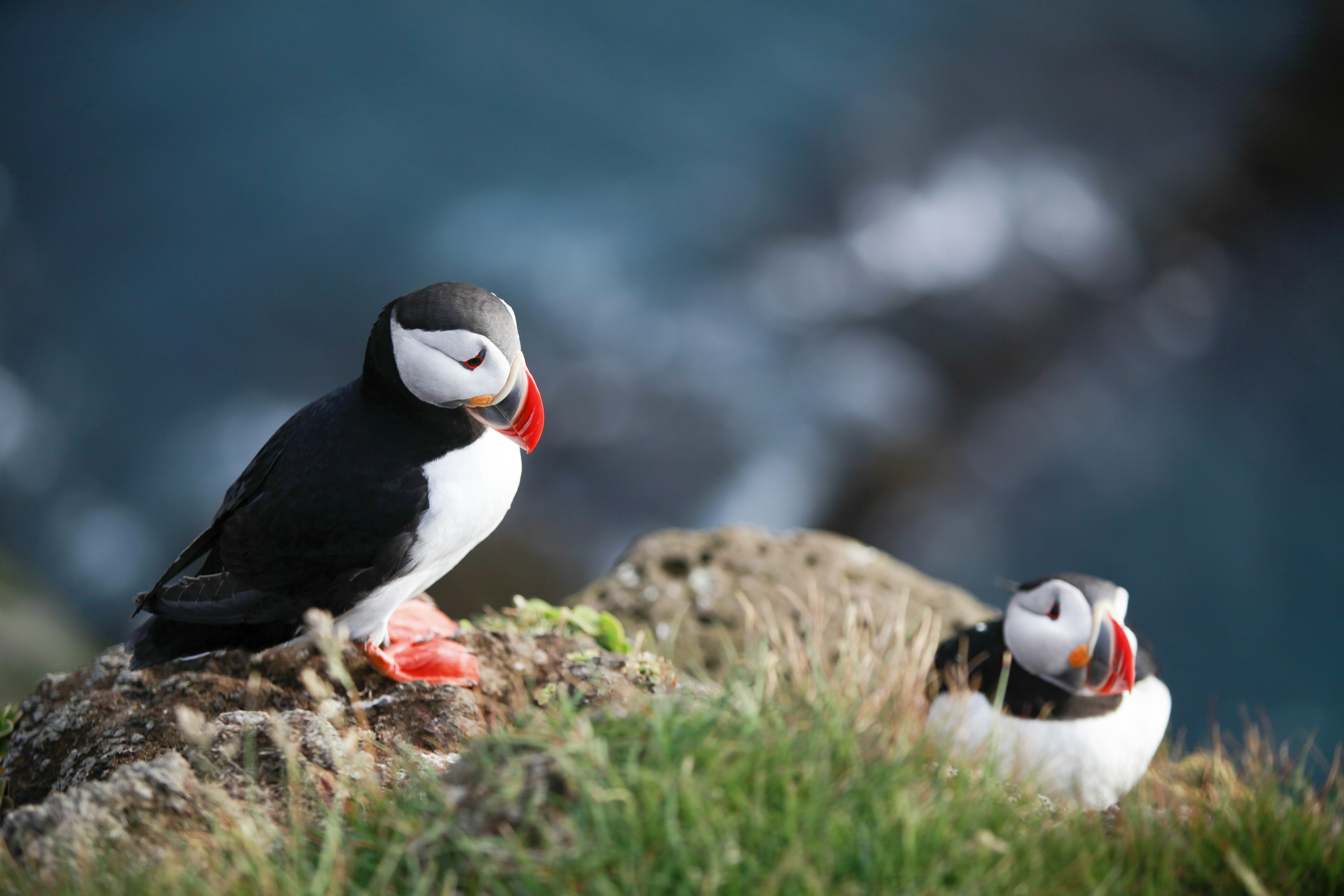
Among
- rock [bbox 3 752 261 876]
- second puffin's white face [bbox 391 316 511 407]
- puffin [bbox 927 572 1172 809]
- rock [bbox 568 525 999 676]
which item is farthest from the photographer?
rock [bbox 568 525 999 676]

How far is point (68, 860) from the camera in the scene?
1.97m

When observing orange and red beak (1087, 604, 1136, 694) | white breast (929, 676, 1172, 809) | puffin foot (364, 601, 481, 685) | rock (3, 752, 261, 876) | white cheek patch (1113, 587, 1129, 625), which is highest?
white cheek patch (1113, 587, 1129, 625)

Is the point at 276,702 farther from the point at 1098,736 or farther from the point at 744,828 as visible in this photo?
the point at 1098,736

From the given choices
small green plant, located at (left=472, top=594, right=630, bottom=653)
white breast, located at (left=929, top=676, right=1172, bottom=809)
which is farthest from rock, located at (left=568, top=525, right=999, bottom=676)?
white breast, located at (left=929, top=676, right=1172, bottom=809)

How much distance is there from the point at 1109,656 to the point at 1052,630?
216mm

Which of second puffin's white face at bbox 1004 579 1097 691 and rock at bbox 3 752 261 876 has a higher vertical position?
second puffin's white face at bbox 1004 579 1097 691

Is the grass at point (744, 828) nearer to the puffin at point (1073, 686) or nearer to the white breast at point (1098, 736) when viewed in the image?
the white breast at point (1098, 736)

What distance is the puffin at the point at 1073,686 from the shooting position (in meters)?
3.48

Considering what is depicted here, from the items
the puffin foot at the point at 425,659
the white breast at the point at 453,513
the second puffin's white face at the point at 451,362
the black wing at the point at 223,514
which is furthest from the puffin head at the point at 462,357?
the puffin foot at the point at 425,659

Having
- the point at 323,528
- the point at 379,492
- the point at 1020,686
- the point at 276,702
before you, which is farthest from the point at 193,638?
the point at 1020,686

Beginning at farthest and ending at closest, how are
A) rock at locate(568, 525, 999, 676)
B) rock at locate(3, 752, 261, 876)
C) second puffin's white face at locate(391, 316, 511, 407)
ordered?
rock at locate(568, 525, 999, 676), second puffin's white face at locate(391, 316, 511, 407), rock at locate(3, 752, 261, 876)

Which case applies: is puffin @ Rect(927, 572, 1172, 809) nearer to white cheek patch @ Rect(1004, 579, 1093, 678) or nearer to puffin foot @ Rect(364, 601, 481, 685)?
white cheek patch @ Rect(1004, 579, 1093, 678)

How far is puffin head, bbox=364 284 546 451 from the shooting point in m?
2.69

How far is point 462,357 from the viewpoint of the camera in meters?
2.71
